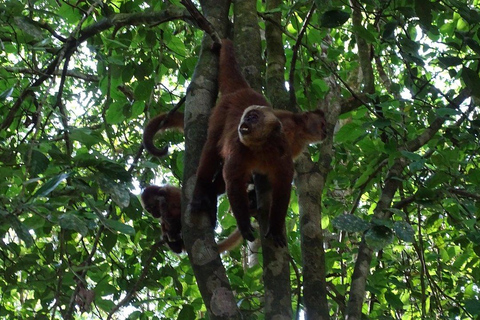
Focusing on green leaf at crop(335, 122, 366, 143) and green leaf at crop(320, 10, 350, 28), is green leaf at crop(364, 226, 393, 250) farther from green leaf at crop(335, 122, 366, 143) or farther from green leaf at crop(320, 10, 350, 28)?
green leaf at crop(335, 122, 366, 143)

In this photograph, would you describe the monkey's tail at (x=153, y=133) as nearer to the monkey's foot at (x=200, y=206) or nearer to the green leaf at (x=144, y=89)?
the green leaf at (x=144, y=89)

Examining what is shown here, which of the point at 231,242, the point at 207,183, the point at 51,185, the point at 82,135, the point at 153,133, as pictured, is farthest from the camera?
the point at 231,242

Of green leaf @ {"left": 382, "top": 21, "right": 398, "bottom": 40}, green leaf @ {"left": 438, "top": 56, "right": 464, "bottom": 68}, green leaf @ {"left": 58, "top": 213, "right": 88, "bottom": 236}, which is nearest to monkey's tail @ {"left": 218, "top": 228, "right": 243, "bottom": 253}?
green leaf @ {"left": 382, "top": 21, "right": 398, "bottom": 40}

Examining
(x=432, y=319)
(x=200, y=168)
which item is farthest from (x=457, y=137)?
(x=200, y=168)

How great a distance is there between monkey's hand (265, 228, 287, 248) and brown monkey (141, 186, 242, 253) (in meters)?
2.31

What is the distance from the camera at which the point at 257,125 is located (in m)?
3.88

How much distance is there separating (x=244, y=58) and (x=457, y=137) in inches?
71.6

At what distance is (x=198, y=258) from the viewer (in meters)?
2.83

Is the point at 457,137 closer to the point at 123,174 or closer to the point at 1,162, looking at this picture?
the point at 123,174

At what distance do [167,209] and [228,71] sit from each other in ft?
7.38

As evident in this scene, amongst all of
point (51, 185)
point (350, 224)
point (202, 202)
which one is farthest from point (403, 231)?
point (51, 185)

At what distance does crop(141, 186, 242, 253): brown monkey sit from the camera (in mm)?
5707

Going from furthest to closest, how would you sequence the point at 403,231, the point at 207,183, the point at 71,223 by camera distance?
the point at 207,183, the point at 403,231, the point at 71,223

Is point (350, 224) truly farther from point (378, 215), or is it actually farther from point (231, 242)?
point (231, 242)
